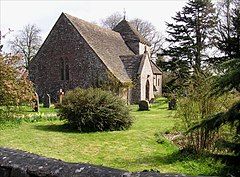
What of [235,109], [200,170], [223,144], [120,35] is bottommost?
[200,170]

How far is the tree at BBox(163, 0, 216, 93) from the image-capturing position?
50.3m

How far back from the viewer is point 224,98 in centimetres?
1195

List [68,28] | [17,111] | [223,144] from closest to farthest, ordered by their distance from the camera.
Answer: [223,144] → [17,111] → [68,28]

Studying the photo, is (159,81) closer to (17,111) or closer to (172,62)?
(172,62)

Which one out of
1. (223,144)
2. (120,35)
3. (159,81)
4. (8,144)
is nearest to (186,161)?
(223,144)

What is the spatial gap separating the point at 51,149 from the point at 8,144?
1.67 metres

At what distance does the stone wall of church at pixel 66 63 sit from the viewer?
118ft

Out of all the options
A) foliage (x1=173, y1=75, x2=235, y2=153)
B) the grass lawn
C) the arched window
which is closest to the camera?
the grass lawn

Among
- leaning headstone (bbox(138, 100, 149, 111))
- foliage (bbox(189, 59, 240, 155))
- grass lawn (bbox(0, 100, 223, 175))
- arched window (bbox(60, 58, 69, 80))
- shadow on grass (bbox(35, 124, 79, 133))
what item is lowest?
grass lawn (bbox(0, 100, 223, 175))

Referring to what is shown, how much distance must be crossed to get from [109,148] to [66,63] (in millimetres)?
26419

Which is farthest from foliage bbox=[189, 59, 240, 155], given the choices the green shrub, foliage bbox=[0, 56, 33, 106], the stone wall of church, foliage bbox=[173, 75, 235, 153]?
the stone wall of church

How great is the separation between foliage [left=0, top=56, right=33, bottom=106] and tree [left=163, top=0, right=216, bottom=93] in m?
33.6

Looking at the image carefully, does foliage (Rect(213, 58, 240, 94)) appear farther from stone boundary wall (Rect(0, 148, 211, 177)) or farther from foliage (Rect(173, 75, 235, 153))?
foliage (Rect(173, 75, 235, 153))

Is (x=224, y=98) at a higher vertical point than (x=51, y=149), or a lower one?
higher
